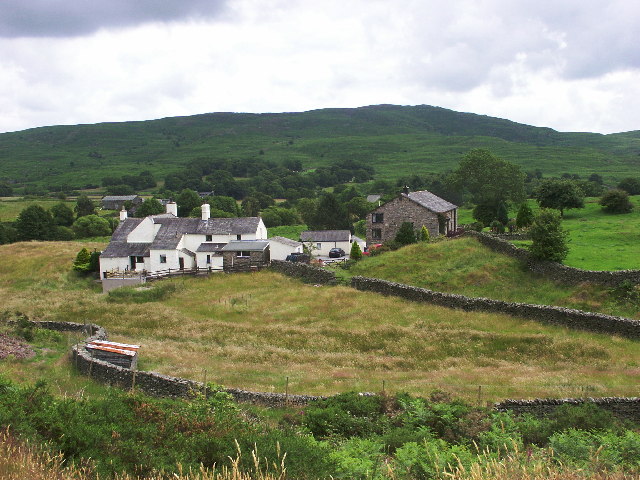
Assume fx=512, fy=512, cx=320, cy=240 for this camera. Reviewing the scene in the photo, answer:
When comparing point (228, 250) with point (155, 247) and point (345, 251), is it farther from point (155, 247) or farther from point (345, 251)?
point (345, 251)

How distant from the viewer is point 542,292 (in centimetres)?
3228

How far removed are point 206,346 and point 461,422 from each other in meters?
17.3

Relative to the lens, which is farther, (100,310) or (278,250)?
(278,250)

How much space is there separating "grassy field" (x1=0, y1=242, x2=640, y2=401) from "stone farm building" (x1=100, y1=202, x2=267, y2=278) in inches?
389

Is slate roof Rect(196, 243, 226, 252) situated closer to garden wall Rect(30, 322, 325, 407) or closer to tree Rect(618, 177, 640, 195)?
garden wall Rect(30, 322, 325, 407)

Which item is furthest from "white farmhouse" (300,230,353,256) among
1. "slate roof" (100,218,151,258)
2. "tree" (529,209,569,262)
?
"tree" (529,209,569,262)

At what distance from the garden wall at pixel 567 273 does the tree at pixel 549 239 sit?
0.62m

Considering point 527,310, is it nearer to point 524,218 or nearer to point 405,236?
point 405,236

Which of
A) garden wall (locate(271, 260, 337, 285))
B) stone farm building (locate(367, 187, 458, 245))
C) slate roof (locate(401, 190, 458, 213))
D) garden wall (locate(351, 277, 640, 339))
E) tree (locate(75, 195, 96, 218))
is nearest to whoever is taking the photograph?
garden wall (locate(351, 277, 640, 339))

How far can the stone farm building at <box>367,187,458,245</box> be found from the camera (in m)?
58.0

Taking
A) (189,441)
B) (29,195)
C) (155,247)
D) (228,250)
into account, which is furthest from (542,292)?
(29,195)

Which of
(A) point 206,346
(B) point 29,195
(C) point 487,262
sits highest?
(B) point 29,195

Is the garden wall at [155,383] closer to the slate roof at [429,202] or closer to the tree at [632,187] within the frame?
the slate roof at [429,202]

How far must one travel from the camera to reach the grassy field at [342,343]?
68.6 ft
